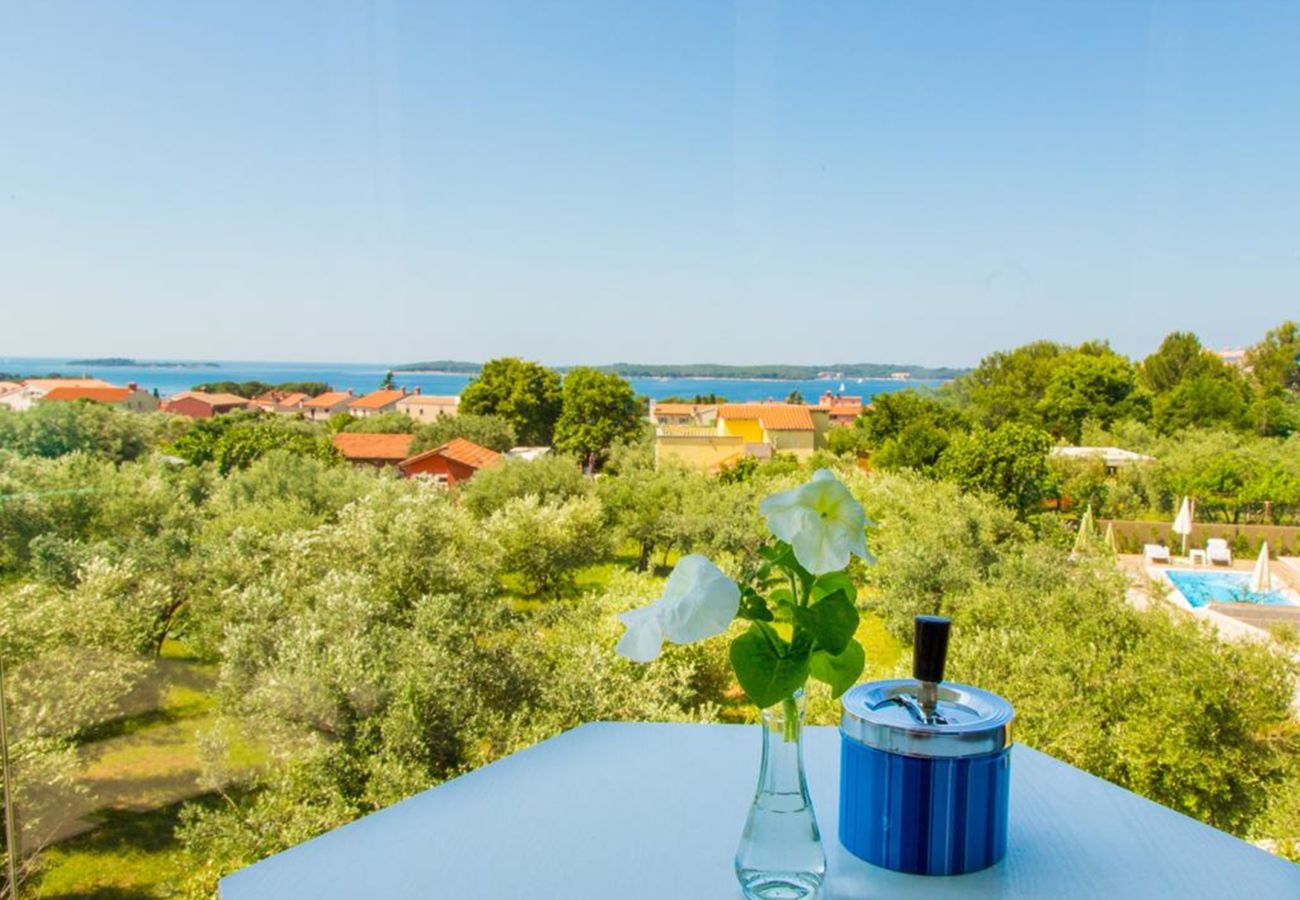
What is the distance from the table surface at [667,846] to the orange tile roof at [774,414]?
116 inches

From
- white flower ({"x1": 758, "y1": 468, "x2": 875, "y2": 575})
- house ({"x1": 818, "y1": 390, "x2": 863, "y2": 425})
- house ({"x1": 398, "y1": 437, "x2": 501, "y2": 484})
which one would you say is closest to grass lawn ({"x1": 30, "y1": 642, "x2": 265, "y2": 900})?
house ({"x1": 398, "y1": 437, "x2": 501, "y2": 484})

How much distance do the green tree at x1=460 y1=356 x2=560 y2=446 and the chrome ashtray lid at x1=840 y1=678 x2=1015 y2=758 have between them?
8.43ft

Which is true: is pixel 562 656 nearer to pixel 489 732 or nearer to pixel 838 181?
pixel 489 732

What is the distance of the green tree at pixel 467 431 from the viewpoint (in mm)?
3586

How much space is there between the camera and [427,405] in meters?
3.42

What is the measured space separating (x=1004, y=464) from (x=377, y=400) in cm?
285

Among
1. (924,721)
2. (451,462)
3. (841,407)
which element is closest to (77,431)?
(451,462)

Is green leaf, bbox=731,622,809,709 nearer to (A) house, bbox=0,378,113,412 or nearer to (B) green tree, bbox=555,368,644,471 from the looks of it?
(A) house, bbox=0,378,113,412

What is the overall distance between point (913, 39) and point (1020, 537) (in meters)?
2.54

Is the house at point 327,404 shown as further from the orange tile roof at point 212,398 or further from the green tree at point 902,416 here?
the green tree at point 902,416

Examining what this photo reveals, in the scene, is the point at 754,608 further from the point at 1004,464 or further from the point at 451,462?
the point at 1004,464

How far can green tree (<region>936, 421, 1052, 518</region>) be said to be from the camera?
4062 mm

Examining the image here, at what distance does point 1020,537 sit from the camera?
14.7 ft

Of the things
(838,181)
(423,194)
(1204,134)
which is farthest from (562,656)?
(1204,134)
